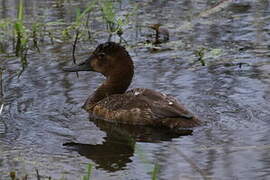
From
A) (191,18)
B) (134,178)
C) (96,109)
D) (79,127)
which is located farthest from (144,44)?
(134,178)

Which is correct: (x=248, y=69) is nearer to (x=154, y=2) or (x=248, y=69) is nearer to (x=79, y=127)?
(x=79, y=127)

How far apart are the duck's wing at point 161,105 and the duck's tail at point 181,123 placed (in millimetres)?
31

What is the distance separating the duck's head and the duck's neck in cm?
3

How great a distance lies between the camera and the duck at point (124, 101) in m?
7.02

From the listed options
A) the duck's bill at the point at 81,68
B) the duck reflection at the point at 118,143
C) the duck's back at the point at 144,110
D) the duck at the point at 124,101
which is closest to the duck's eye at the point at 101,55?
the duck at the point at 124,101

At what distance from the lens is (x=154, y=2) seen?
42.7 ft

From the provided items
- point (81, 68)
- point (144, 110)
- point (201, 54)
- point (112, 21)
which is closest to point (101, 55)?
point (81, 68)

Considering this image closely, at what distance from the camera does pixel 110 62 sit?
811cm

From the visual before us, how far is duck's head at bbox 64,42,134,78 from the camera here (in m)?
7.98

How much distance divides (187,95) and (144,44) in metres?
2.30

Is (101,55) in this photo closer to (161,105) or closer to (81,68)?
(81,68)

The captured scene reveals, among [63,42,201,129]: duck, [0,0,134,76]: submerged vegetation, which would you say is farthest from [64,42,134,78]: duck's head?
[0,0,134,76]: submerged vegetation

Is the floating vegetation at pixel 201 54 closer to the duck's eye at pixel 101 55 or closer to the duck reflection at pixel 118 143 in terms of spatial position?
the duck's eye at pixel 101 55

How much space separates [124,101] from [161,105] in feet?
1.72
